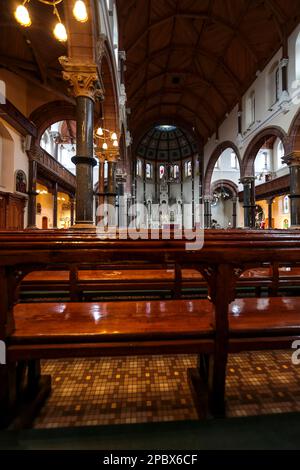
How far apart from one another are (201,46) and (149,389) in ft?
53.4

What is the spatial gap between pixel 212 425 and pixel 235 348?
1.35ft

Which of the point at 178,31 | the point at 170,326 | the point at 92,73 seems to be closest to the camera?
the point at 170,326

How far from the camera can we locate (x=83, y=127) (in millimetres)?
4562

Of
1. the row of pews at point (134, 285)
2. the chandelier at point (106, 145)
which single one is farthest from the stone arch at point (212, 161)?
the row of pews at point (134, 285)

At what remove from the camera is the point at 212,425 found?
4.23 feet

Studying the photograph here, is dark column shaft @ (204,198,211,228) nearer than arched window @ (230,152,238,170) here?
Yes

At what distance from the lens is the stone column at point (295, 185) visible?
9.02 meters

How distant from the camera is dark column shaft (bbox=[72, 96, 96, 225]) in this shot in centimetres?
453

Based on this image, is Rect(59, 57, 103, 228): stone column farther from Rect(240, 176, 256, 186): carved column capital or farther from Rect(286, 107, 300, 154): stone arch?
Rect(240, 176, 256, 186): carved column capital

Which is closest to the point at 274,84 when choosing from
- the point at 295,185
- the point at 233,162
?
the point at 295,185

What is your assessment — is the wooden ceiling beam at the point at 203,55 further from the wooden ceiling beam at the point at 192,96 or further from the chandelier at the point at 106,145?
the chandelier at the point at 106,145

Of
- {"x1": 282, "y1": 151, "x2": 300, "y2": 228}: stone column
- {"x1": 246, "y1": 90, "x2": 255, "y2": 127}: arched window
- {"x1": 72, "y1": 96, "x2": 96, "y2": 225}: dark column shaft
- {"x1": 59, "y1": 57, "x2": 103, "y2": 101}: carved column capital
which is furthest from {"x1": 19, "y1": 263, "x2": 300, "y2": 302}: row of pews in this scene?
{"x1": 246, "y1": 90, "x2": 255, "y2": 127}: arched window

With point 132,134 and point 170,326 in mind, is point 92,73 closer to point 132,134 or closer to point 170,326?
point 170,326
